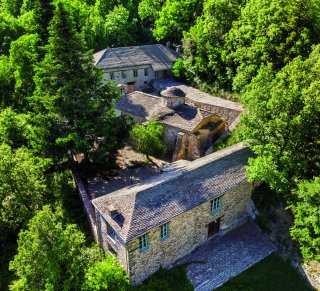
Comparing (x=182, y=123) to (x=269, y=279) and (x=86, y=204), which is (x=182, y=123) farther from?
(x=269, y=279)

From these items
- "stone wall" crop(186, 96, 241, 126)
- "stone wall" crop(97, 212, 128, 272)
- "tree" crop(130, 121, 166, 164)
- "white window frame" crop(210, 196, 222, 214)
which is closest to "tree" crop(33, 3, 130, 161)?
"tree" crop(130, 121, 166, 164)

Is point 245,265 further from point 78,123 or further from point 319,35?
point 319,35

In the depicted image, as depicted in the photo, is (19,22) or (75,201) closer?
(75,201)

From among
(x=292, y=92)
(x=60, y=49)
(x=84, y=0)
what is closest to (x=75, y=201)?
(x=60, y=49)

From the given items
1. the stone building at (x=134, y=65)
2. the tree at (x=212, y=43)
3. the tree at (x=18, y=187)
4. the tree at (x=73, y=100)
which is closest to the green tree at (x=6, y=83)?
the stone building at (x=134, y=65)

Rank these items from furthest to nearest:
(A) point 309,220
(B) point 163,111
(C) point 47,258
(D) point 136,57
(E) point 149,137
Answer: (D) point 136,57
(B) point 163,111
(E) point 149,137
(C) point 47,258
(A) point 309,220

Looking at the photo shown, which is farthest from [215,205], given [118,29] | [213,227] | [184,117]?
[118,29]
